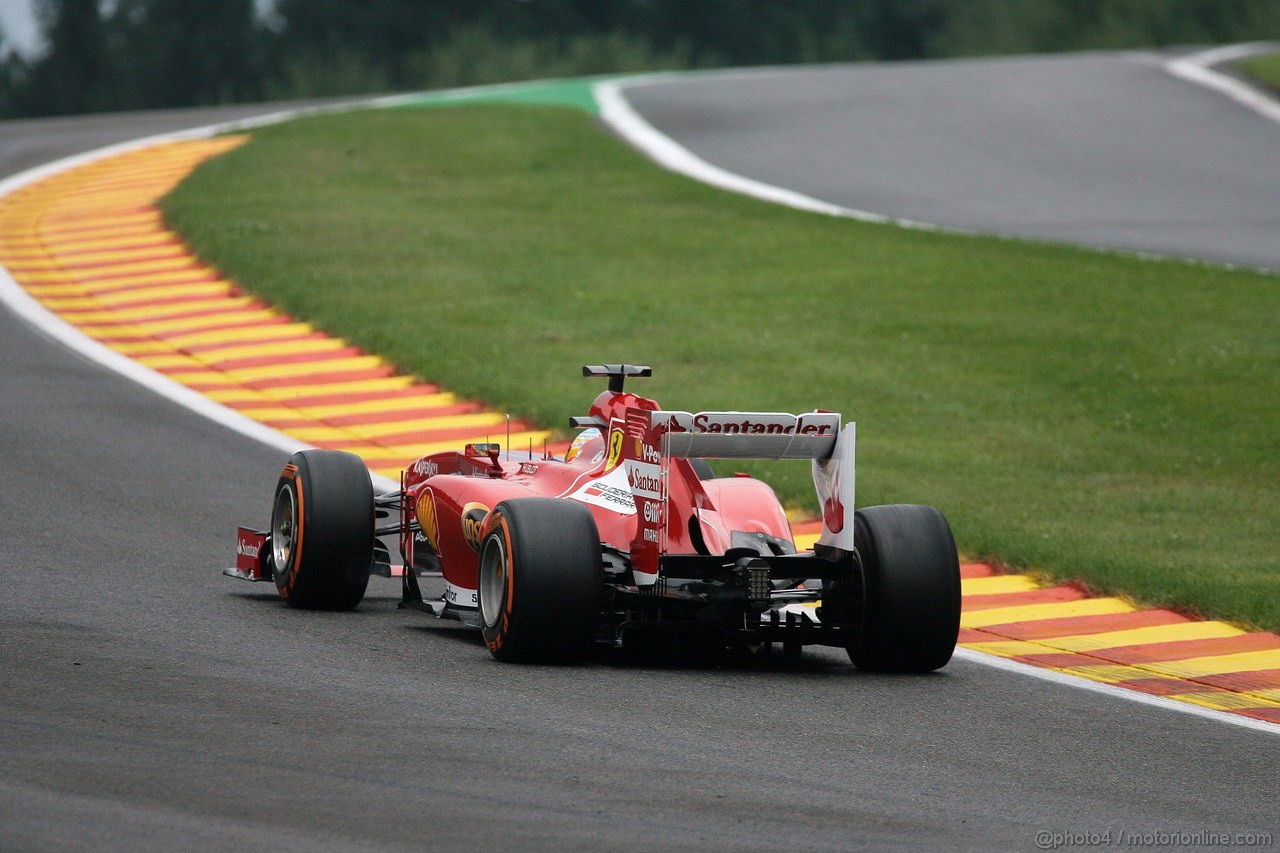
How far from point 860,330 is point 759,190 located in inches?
314

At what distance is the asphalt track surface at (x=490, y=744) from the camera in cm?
571

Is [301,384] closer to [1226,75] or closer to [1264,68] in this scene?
[1226,75]

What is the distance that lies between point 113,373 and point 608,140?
14.6 m

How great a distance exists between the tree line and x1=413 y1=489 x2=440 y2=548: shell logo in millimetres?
50888

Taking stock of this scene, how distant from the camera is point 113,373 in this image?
1521 centimetres

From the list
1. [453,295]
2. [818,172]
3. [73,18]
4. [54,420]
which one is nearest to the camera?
[54,420]

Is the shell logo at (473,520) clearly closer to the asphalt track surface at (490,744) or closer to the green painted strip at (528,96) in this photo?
the asphalt track surface at (490,744)

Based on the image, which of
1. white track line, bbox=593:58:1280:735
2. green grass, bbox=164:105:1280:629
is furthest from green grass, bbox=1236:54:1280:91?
green grass, bbox=164:105:1280:629

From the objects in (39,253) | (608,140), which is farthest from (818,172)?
(39,253)

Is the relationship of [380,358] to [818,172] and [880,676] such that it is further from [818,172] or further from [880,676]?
[818,172]

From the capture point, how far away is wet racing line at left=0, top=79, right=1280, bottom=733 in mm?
8992

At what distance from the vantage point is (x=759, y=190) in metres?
25.4

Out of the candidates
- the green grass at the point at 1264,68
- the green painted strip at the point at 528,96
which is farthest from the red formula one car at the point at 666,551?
the green grass at the point at 1264,68

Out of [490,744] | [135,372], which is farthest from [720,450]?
[135,372]
